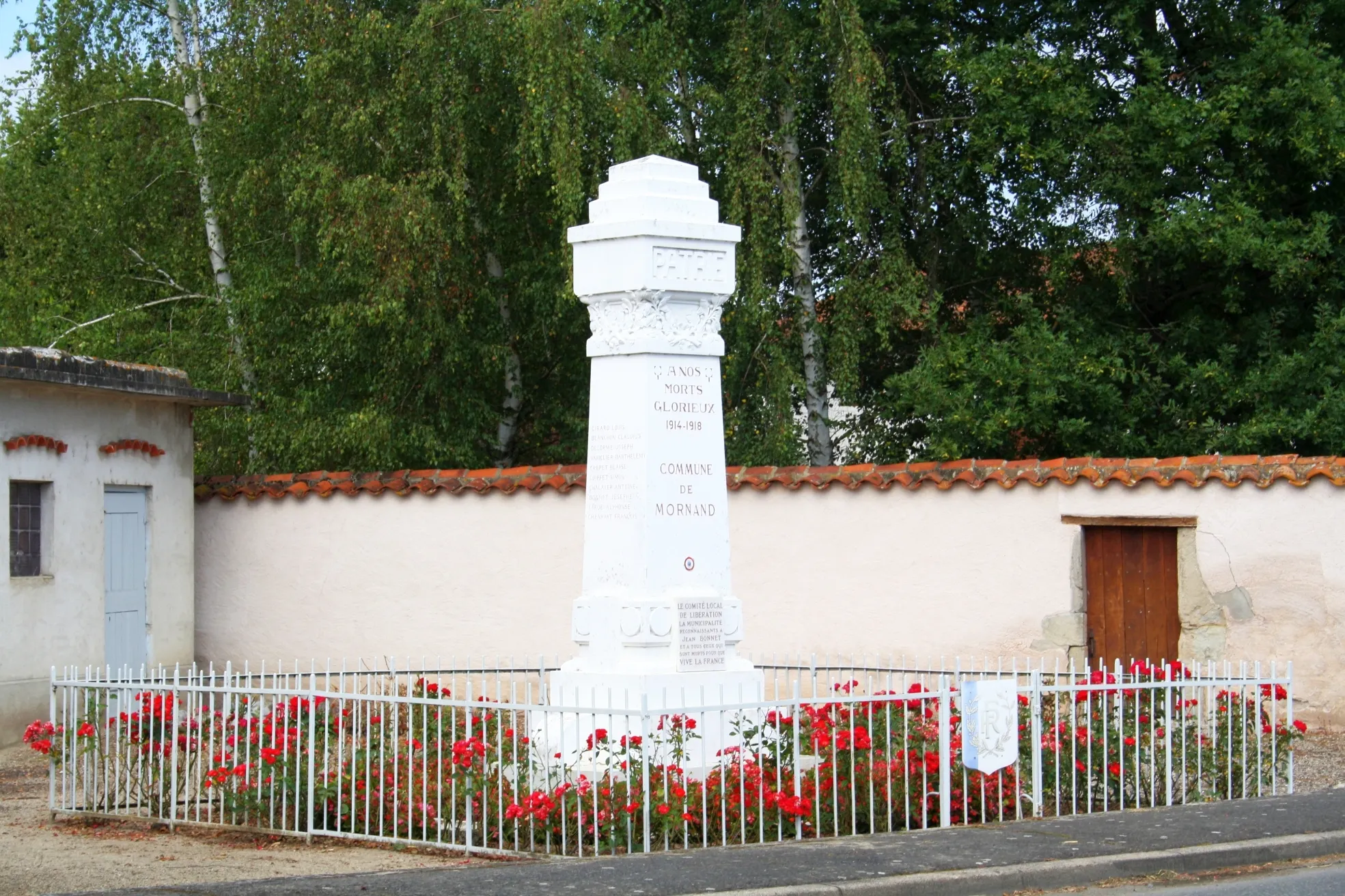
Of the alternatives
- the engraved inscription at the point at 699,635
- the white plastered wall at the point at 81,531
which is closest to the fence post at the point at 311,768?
the engraved inscription at the point at 699,635

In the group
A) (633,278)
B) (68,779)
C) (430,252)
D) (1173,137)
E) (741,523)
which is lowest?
(68,779)

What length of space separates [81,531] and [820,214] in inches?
346

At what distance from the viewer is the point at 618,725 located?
951cm

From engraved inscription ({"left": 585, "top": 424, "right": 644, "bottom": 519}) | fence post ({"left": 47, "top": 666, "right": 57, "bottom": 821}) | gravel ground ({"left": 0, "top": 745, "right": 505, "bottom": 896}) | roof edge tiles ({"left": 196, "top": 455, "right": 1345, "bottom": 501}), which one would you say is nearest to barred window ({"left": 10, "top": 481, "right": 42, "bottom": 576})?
roof edge tiles ({"left": 196, "top": 455, "right": 1345, "bottom": 501})

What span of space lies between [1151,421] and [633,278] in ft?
29.9

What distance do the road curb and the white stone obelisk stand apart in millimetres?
2546

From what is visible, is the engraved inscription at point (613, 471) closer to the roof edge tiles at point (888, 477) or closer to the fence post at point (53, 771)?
the fence post at point (53, 771)

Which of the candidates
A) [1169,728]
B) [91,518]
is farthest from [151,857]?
[91,518]

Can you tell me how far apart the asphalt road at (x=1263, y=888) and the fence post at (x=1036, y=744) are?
1.47 metres

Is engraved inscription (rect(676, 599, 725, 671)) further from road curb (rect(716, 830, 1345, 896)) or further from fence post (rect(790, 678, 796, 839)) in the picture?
road curb (rect(716, 830, 1345, 896))

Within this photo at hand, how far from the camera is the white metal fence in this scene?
8.56 metres

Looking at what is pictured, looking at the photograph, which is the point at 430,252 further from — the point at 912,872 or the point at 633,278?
the point at 912,872

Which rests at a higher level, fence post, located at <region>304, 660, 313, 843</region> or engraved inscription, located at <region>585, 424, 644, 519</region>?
engraved inscription, located at <region>585, 424, 644, 519</region>

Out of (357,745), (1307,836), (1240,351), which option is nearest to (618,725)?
(357,745)
